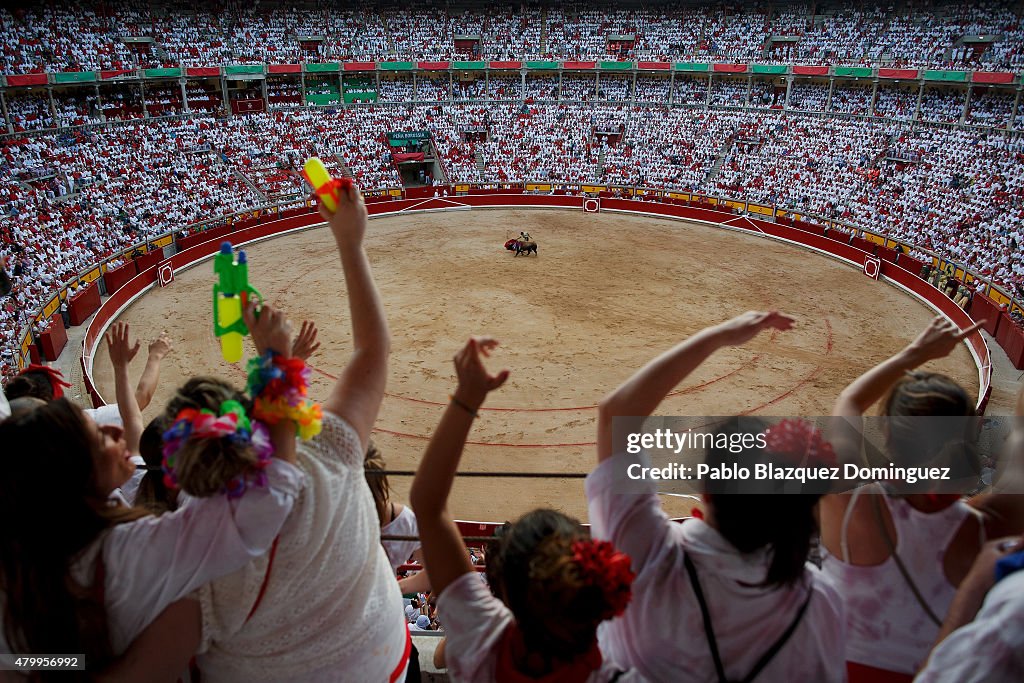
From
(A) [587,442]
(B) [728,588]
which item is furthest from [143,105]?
(B) [728,588]

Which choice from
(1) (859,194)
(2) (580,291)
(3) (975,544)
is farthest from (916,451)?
(1) (859,194)

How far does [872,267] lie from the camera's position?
72.7 ft

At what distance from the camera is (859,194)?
93.7ft

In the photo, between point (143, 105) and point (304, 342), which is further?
point (143, 105)

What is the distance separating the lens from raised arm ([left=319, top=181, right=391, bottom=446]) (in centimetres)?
215

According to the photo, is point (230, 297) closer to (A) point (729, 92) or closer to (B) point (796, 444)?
(B) point (796, 444)

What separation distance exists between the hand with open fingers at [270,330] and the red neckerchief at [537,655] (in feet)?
3.68

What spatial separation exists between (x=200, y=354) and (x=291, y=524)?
52.3 ft

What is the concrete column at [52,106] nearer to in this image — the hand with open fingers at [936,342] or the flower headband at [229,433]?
the flower headband at [229,433]

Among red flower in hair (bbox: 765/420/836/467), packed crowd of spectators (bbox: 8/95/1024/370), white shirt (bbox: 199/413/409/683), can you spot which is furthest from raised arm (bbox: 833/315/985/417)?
packed crowd of spectators (bbox: 8/95/1024/370)

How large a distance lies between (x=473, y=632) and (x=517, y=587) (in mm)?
229

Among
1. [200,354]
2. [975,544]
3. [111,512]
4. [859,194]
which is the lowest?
[200,354]

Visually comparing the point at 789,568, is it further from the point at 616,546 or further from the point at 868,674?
the point at 868,674

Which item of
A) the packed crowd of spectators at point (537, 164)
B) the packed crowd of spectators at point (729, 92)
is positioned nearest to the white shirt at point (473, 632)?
the packed crowd of spectators at point (537, 164)
